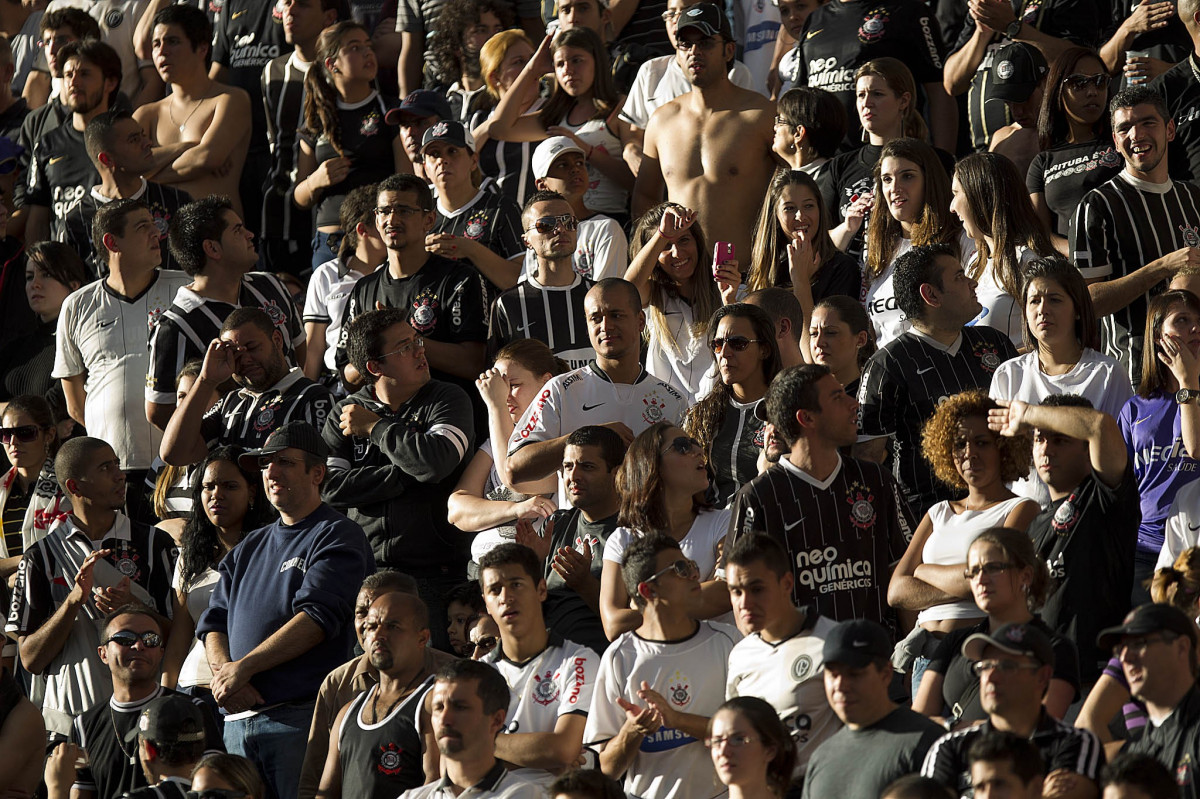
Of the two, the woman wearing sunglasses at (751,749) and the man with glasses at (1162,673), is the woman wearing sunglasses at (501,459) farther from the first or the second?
the man with glasses at (1162,673)

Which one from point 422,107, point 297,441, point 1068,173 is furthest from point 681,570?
point 422,107

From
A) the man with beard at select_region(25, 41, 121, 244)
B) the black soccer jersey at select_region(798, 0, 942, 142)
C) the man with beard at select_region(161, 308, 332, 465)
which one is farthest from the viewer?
the man with beard at select_region(25, 41, 121, 244)

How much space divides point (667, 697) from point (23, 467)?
4.43 metres

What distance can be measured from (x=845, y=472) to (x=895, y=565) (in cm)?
37

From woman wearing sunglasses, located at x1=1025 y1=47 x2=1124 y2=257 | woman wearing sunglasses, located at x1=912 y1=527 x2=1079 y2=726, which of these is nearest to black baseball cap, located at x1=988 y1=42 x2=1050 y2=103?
woman wearing sunglasses, located at x1=1025 y1=47 x2=1124 y2=257

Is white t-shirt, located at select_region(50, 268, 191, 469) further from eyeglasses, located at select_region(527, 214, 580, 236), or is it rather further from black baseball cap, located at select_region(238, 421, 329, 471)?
eyeglasses, located at select_region(527, 214, 580, 236)

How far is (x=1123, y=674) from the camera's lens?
5.71m

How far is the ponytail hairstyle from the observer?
11.0 m

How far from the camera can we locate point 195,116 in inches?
451

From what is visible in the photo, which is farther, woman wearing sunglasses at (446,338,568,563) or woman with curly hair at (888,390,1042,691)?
woman wearing sunglasses at (446,338,568,563)

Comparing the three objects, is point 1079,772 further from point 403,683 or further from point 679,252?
point 679,252

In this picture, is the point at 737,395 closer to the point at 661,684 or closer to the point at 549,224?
the point at 661,684

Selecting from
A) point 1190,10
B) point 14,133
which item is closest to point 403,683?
point 1190,10

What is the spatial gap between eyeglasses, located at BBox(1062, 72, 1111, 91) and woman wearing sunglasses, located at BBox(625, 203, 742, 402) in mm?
1824
